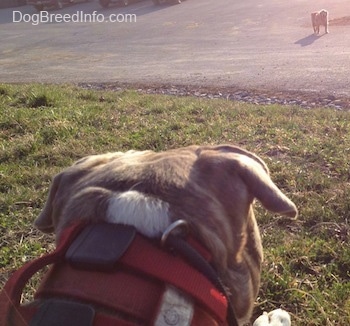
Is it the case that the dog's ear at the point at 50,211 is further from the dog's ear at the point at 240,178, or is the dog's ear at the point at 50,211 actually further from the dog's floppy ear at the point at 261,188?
the dog's floppy ear at the point at 261,188

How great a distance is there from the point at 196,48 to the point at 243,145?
433 inches

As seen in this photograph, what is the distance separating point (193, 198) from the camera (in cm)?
240

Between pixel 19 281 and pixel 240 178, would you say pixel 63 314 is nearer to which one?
pixel 19 281

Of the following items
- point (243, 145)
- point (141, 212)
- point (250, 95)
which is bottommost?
point (250, 95)

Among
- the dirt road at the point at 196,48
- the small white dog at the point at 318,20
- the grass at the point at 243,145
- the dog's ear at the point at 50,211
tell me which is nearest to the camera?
the dog's ear at the point at 50,211

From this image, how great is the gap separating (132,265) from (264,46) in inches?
562

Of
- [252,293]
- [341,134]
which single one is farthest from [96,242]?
[341,134]

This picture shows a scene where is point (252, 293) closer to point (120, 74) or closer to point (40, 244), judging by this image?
point (40, 244)

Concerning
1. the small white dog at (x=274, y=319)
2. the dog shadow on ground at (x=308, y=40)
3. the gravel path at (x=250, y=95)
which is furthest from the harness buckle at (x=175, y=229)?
the dog shadow on ground at (x=308, y=40)

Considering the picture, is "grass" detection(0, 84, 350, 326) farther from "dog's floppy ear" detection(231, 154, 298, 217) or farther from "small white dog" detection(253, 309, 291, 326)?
"dog's floppy ear" detection(231, 154, 298, 217)

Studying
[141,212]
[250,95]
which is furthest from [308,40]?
[141,212]

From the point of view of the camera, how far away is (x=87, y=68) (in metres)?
15.0

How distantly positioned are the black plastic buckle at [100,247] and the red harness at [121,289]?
0.07 feet

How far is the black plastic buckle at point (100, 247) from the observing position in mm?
2021
